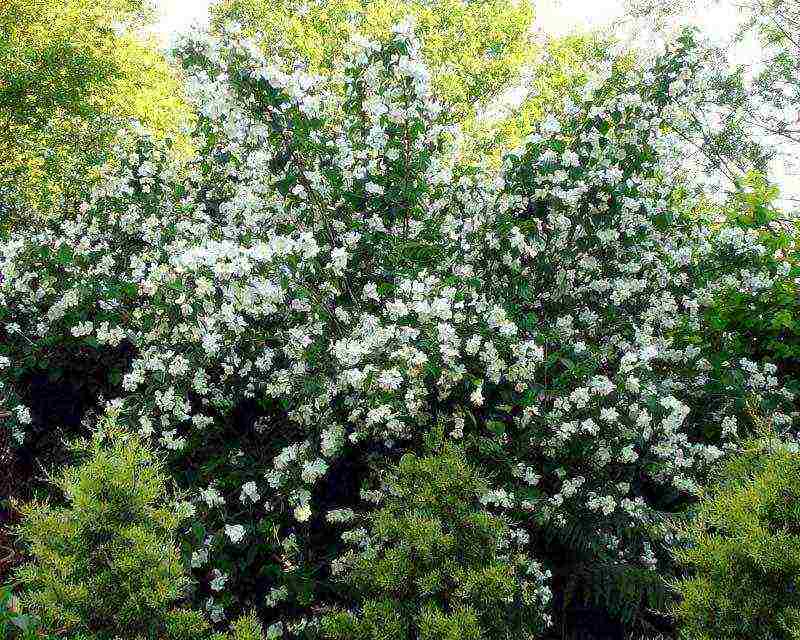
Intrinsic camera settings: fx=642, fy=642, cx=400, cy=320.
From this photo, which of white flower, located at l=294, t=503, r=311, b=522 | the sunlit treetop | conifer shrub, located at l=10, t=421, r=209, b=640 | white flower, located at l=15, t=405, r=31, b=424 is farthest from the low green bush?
the sunlit treetop

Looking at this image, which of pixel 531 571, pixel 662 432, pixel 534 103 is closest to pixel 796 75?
pixel 534 103

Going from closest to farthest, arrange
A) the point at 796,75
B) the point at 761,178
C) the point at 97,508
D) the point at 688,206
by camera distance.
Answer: the point at 97,508 < the point at 761,178 < the point at 688,206 < the point at 796,75

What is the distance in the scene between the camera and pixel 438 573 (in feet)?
8.27

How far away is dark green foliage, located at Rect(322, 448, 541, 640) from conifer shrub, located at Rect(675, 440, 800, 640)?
687mm

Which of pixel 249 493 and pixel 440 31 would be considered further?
pixel 440 31

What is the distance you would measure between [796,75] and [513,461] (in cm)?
1190

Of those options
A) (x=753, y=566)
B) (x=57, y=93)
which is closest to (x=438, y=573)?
(x=753, y=566)

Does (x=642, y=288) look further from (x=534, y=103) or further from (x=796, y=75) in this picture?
(x=796, y=75)

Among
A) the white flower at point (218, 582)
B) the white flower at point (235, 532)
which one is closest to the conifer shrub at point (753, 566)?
the white flower at point (235, 532)

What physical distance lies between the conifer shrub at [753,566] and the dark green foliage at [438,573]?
687 millimetres

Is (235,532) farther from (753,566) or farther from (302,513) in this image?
(753,566)

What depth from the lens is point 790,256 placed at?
4367mm

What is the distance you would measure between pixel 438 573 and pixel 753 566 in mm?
1108

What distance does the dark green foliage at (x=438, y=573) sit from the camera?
7.98 feet
